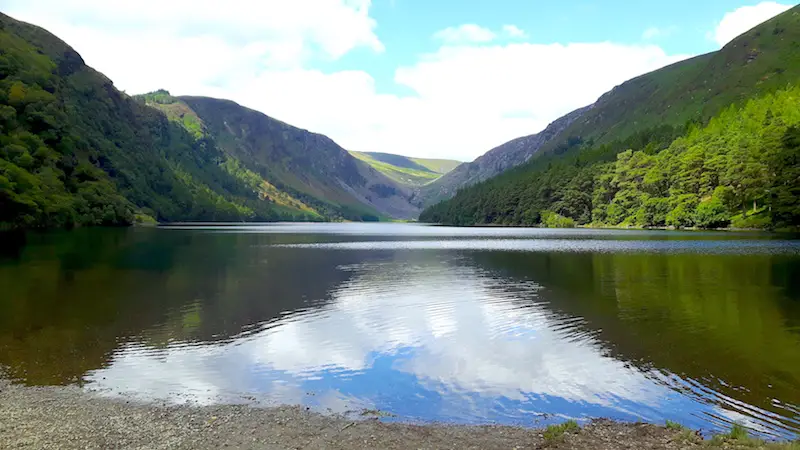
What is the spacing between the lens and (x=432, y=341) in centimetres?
2658

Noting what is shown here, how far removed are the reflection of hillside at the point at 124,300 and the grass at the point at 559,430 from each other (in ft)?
53.6

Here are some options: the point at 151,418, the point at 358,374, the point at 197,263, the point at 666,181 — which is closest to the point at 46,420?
the point at 151,418

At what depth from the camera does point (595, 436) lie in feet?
45.5

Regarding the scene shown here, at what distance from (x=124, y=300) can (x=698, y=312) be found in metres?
36.9

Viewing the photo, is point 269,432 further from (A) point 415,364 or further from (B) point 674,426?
(B) point 674,426

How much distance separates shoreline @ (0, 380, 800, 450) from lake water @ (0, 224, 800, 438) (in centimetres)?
115

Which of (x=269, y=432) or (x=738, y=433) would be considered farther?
(x=269, y=432)

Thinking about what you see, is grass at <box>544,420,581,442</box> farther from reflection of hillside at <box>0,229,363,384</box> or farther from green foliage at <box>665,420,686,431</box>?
reflection of hillside at <box>0,229,363,384</box>

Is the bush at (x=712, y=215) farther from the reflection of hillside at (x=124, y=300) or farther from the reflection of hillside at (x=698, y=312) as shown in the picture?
the reflection of hillside at (x=124, y=300)

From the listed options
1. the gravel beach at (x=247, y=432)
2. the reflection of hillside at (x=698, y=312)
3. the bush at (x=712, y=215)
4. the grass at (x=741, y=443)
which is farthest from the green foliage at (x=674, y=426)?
the bush at (x=712, y=215)

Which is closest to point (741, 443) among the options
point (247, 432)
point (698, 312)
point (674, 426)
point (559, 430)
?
point (674, 426)

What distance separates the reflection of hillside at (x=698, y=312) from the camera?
2038 cm

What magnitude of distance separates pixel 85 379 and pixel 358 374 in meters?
9.59

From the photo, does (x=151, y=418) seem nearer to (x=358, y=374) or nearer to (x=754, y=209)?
(x=358, y=374)
